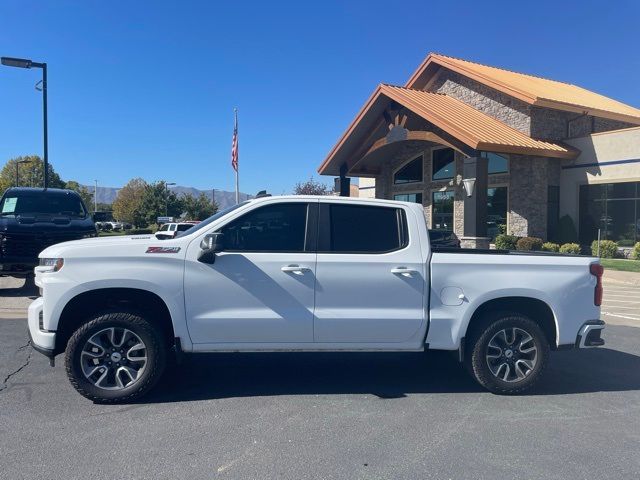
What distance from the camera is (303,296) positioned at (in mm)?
4871

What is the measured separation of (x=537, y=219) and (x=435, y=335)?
17.2 m

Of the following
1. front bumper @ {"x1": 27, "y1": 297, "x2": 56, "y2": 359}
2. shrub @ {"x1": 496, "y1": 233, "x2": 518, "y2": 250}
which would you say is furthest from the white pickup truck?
shrub @ {"x1": 496, "y1": 233, "x2": 518, "y2": 250}

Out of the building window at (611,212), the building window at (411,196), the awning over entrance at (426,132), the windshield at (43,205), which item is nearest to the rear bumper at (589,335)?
the windshield at (43,205)

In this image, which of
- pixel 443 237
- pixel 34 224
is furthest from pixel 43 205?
pixel 443 237

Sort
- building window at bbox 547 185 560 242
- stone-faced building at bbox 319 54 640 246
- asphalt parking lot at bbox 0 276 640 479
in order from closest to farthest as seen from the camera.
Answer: asphalt parking lot at bbox 0 276 640 479 → stone-faced building at bbox 319 54 640 246 → building window at bbox 547 185 560 242

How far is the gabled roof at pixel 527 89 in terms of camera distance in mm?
19734

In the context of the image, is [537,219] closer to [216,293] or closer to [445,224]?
[445,224]

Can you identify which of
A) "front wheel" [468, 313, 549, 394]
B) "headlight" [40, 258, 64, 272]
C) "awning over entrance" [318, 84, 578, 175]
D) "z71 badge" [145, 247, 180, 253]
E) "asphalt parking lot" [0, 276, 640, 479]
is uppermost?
"awning over entrance" [318, 84, 578, 175]

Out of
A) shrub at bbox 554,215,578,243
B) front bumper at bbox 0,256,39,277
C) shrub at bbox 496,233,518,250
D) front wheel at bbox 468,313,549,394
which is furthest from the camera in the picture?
shrub at bbox 554,215,578,243

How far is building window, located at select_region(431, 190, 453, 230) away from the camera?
76.8 feet

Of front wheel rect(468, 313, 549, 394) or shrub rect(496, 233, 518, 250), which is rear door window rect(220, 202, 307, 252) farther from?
shrub rect(496, 233, 518, 250)

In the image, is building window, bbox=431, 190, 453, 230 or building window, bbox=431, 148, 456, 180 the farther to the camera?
building window, bbox=431, 190, 453, 230

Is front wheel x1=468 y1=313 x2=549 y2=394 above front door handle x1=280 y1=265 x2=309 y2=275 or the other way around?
the other way around

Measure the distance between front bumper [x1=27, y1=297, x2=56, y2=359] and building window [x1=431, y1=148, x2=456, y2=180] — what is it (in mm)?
20382
